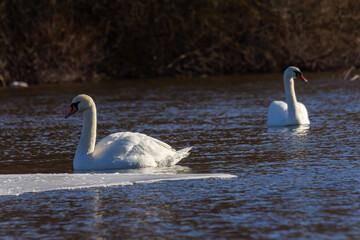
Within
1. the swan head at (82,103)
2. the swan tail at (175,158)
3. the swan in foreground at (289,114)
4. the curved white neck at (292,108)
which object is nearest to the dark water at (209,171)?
the swan tail at (175,158)

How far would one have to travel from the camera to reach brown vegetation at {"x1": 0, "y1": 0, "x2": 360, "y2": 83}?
30.0 meters

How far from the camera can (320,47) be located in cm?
3086

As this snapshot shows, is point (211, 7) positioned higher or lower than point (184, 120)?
higher

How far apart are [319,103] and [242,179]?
30.8 ft

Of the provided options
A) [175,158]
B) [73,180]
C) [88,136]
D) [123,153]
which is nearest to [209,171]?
[175,158]

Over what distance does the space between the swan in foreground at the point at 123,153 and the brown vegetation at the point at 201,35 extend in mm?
20139

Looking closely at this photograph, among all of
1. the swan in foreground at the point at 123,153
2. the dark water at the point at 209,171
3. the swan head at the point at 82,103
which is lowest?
the dark water at the point at 209,171

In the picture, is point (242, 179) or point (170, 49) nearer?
point (242, 179)

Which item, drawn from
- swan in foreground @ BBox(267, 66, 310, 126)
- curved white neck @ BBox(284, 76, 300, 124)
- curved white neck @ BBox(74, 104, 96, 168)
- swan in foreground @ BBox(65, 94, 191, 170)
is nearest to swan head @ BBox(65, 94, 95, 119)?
curved white neck @ BBox(74, 104, 96, 168)

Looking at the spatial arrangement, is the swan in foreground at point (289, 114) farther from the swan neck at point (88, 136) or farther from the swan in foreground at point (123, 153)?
the swan neck at point (88, 136)

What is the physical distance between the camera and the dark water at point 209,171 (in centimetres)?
618

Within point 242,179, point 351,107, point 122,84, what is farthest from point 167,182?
point 122,84

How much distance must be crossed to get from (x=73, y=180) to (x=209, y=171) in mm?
1510

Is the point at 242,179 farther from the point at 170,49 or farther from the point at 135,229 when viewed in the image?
the point at 170,49
